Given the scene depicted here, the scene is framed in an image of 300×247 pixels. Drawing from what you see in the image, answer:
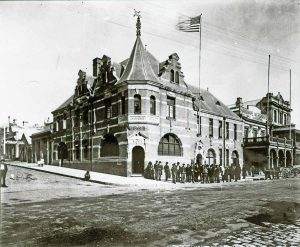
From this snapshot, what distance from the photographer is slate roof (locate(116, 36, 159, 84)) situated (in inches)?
963

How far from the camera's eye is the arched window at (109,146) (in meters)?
25.8

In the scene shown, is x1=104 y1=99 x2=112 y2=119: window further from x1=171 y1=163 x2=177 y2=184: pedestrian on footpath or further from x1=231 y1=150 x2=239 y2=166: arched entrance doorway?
x1=231 y1=150 x2=239 y2=166: arched entrance doorway

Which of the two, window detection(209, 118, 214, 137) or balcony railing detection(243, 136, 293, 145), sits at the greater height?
window detection(209, 118, 214, 137)

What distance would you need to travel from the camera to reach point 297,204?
1148 cm

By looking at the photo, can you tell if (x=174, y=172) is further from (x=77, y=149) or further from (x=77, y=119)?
(x=77, y=119)

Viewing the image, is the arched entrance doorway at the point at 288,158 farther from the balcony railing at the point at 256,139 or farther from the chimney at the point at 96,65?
the chimney at the point at 96,65

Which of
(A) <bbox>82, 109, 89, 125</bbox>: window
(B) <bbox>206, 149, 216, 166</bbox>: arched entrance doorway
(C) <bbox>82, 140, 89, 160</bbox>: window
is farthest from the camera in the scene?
(B) <bbox>206, 149, 216, 166</bbox>: arched entrance doorway

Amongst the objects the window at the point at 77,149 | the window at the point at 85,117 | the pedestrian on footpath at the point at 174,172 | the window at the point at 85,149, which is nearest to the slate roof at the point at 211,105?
the pedestrian on footpath at the point at 174,172

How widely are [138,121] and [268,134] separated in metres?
21.1

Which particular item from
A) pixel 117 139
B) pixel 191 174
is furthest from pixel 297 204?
pixel 117 139

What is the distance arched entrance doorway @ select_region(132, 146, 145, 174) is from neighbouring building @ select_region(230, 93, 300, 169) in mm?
17040

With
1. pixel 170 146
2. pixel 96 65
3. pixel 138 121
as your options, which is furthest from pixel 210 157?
pixel 96 65

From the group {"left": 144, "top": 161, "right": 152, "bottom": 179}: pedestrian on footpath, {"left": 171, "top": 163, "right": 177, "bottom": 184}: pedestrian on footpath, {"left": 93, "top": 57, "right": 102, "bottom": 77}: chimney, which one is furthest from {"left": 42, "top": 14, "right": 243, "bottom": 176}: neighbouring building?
{"left": 171, "top": 163, "right": 177, "bottom": 184}: pedestrian on footpath

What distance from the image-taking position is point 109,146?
26734 millimetres
